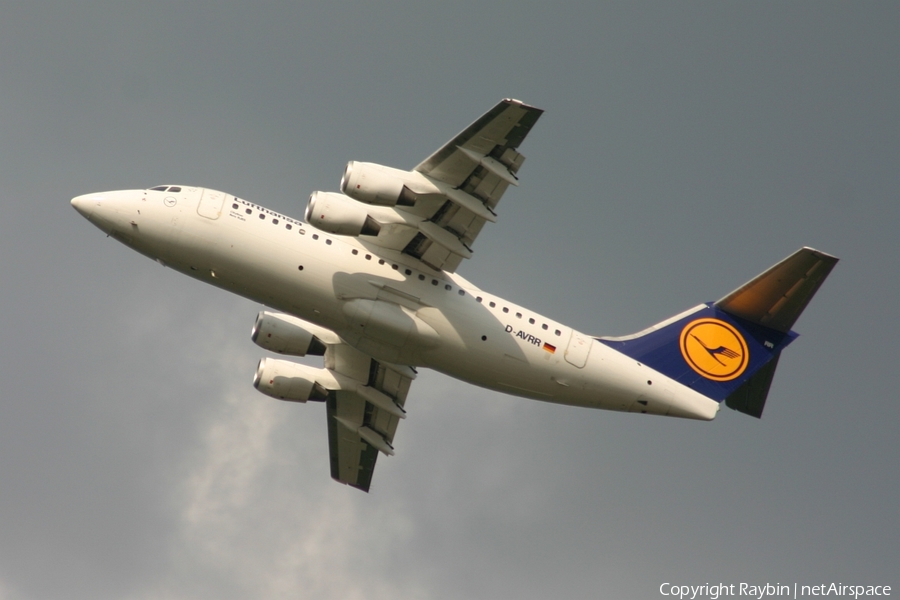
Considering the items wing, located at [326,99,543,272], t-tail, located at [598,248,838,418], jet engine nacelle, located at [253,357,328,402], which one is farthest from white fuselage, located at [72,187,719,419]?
jet engine nacelle, located at [253,357,328,402]

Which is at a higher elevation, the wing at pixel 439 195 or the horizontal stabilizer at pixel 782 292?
the horizontal stabilizer at pixel 782 292

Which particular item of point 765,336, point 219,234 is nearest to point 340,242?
point 219,234

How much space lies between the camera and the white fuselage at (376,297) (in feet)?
87.4

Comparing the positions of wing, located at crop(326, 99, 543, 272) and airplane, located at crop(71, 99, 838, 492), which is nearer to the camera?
wing, located at crop(326, 99, 543, 272)

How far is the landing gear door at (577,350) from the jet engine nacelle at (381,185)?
18.4ft

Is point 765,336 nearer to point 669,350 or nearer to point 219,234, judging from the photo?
point 669,350

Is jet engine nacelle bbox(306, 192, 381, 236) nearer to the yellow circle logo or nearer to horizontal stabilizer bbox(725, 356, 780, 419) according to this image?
the yellow circle logo

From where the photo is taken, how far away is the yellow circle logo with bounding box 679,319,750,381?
2972 centimetres

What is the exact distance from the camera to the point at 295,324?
30188 mm

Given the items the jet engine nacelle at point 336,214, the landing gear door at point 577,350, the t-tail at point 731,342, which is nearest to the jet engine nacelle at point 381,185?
the jet engine nacelle at point 336,214

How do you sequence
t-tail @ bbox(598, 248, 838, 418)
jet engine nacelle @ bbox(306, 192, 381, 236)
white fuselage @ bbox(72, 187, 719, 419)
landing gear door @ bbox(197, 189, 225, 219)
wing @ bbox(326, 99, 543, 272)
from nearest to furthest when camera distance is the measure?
1. wing @ bbox(326, 99, 543, 272)
2. jet engine nacelle @ bbox(306, 192, 381, 236)
3. white fuselage @ bbox(72, 187, 719, 419)
4. landing gear door @ bbox(197, 189, 225, 219)
5. t-tail @ bbox(598, 248, 838, 418)

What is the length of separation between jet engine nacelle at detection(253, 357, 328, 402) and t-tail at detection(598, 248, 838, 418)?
8.78 meters

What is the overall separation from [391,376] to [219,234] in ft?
24.7

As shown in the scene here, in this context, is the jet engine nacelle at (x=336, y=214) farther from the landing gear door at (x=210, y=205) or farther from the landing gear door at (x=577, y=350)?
the landing gear door at (x=577, y=350)
